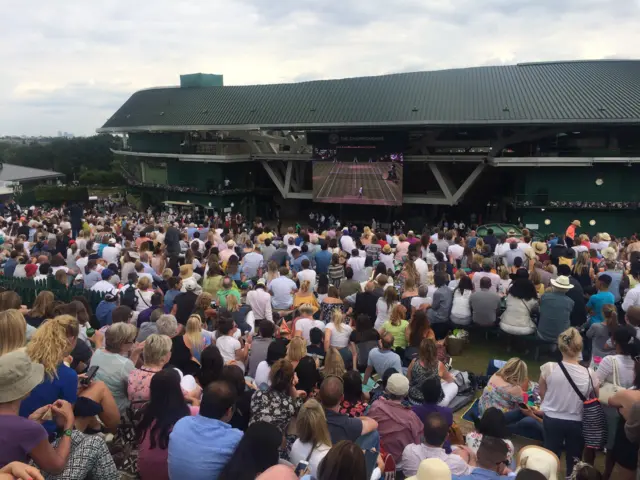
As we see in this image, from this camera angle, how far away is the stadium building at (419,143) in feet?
80.0

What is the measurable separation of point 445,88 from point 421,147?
3499 mm

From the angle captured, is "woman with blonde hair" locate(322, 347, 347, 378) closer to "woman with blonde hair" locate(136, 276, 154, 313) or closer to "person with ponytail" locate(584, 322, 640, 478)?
"person with ponytail" locate(584, 322, 640, 478)

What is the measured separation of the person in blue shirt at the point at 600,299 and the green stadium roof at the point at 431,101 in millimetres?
16945

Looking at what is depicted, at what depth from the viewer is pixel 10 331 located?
453 cm

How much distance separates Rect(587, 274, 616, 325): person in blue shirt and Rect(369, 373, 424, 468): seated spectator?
470 cm

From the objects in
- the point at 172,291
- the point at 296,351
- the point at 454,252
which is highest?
the point at 454,252

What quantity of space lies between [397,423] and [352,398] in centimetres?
50

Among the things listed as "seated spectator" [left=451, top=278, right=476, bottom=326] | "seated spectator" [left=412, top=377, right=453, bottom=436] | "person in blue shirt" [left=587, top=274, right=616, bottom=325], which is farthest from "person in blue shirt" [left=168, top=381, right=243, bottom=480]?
"person in blue shirt" [left=587, top=274, right=616, bottom=325]

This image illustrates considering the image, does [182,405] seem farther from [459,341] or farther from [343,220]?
[343,220]

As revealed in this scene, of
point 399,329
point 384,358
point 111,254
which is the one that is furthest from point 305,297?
point 111,254

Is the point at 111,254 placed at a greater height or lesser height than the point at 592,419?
greater

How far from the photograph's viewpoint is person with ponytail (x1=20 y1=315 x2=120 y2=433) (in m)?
4.19

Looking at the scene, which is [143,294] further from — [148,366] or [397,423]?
[397,423]

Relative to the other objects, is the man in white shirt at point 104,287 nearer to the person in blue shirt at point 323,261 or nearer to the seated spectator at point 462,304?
the person in blue shirt at point 323,261
